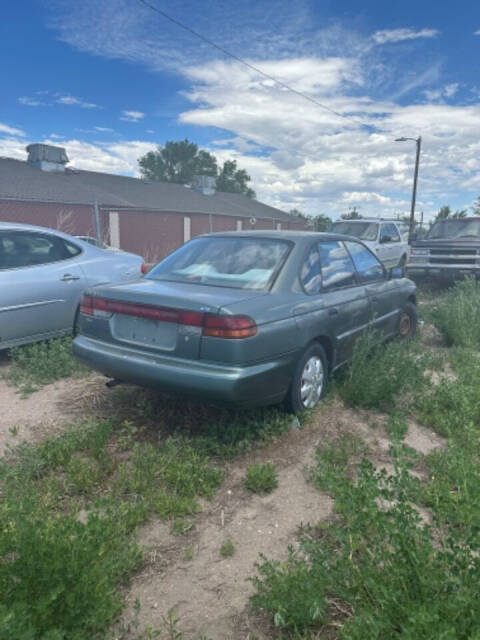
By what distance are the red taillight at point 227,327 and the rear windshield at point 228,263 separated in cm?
55

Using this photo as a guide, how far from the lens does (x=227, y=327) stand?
3.06 meters

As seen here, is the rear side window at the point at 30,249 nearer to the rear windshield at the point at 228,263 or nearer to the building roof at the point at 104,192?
the rear windshield at the point at 228,263

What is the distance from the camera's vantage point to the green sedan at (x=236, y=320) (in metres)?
3.10

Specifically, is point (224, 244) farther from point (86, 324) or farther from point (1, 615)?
point (1, 615)

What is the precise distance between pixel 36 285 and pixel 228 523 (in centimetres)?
369

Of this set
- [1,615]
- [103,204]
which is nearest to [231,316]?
[1,615]

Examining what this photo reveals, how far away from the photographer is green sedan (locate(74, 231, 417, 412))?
10.2 ft

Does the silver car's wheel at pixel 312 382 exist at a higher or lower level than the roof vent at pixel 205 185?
lower

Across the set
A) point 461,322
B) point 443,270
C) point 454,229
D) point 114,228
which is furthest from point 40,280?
point 114,228

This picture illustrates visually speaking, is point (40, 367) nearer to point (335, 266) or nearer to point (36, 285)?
point (36, 285)

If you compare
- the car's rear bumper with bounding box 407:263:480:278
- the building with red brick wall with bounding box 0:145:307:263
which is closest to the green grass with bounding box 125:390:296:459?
the car's rear bumper with bounding box 407:263:480:278

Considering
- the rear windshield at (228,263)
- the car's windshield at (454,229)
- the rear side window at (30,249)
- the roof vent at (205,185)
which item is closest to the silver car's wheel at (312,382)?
the rear windshield at (228,263)

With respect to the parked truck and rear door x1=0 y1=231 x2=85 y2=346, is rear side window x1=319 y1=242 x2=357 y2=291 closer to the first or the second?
rear door x1=0 y1=231 x2=85 y2=346

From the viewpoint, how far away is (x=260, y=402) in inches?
129
